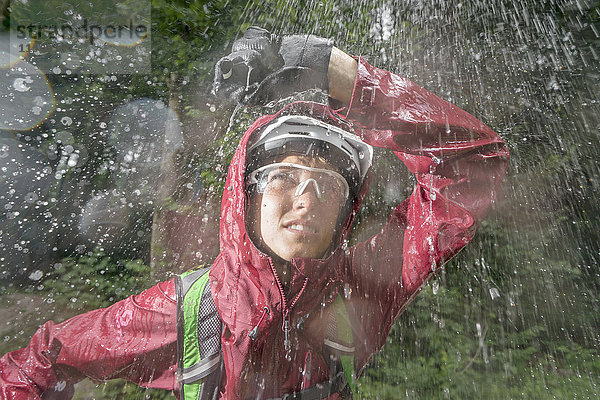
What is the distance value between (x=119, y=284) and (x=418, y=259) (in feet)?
10.9

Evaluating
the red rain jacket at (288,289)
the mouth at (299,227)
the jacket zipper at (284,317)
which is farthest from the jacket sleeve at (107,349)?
the mouth at (299,227)

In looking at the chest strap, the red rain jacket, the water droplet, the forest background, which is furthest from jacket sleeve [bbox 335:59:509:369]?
the water droplet

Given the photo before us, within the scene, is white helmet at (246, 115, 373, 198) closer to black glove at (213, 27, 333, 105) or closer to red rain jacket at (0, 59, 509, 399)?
red rain jacket at (0, 59, 509, 399)

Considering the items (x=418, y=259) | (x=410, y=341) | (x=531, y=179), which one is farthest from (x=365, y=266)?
(x=531, y=179)

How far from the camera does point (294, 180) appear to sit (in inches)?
61.7

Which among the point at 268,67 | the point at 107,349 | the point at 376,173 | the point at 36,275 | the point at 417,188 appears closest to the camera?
the point at 268,67

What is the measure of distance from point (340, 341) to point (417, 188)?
0.81 metres

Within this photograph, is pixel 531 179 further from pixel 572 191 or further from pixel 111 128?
pixel 111 128

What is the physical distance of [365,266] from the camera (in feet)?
5.63

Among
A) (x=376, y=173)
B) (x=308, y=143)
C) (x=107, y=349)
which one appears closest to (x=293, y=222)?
(x=308, y=143)

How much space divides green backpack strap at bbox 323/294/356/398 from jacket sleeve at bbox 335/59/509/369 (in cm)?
6

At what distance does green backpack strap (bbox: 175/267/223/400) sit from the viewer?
1.42 meters

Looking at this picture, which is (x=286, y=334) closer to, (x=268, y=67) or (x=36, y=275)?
(x=268, y=67)

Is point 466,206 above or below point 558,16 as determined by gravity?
below
